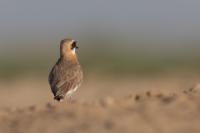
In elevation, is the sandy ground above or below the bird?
below

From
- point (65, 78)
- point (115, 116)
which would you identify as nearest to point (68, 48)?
point (65, 78)

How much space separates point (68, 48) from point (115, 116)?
5367 millimetres

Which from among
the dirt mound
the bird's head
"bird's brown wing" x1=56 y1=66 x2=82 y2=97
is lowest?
the dirt mound

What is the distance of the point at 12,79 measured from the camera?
33656 mm

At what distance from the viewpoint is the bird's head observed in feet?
58.3

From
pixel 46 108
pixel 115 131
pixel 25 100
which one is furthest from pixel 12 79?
pixel 115 131

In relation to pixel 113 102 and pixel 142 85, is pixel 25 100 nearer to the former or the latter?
pixel 142 85

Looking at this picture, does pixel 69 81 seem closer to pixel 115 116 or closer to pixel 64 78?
pixel 64 78

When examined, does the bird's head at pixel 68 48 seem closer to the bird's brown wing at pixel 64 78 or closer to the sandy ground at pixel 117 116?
the bird's brown wing at pixel 64 78

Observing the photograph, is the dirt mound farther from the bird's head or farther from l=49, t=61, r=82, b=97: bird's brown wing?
the bird's head

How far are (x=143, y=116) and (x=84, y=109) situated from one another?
98 cm

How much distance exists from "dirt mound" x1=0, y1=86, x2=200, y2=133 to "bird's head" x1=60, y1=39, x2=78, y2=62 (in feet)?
11.6

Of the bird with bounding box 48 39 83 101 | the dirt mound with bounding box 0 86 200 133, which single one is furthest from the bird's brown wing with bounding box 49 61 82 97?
the dirt mound with bounding box 0 86 200 133

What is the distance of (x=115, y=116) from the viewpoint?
12.6 meters
